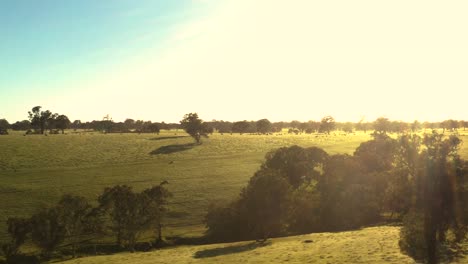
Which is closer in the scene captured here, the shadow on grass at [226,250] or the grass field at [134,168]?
the shadow on grass at [226,250]

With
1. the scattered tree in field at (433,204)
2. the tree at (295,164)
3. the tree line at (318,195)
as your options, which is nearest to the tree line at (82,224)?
the tree line at (318,195)

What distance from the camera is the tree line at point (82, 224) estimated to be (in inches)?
2121

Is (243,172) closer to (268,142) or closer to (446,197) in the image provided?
(268,142)

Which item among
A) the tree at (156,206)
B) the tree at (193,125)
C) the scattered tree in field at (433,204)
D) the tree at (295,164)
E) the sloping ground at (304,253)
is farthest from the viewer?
the tree at (193,125)

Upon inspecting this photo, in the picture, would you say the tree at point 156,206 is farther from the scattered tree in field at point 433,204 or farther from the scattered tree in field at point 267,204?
the scattered tree in field at point 433,204

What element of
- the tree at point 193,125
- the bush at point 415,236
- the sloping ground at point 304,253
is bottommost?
the sloping ground at point 304,253

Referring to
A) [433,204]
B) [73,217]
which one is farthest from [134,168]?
[433,204]

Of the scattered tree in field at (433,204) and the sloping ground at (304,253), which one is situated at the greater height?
the scattered tree in field at (433,204)

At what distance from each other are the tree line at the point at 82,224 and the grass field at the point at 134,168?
547cm

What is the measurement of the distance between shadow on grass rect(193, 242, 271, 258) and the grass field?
13466mm

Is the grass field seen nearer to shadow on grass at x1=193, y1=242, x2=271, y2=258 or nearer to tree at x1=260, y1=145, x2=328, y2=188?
tree at x1=260, y1=145, x2=328, y2=188

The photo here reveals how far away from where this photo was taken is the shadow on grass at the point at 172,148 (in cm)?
13062

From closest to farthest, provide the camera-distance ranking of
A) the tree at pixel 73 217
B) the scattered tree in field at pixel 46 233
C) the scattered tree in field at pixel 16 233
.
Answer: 1. the scattered tree in field at pixel 16 233
2. the scattered tree in field at pixel 46 233
3. the tree at pixel 73 217

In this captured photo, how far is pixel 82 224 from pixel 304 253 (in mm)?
34775
